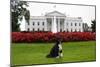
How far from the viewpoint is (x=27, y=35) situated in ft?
8.93

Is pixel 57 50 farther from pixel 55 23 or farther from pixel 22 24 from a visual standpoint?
pixel 22 24

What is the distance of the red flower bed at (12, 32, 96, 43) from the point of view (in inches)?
106

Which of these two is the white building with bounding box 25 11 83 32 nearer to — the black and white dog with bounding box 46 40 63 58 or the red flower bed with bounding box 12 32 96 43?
the red flower bed with bounding box 12 32 96 43

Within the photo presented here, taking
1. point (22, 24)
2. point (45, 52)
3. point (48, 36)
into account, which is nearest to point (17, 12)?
point (22, 24)

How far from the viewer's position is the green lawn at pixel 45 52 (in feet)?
8.72

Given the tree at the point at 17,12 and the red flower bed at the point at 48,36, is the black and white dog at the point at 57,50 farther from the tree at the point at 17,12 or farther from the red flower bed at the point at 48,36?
the tree at the point at 17,12

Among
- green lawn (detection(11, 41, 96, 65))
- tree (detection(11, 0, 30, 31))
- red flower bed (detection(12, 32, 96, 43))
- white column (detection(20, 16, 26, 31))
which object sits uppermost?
tree (detection(11, 0, 30, 31))

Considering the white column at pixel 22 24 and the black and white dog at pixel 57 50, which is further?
the black and white dog at pixel 57 50

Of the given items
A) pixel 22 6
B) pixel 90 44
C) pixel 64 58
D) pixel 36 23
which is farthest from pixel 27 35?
pixel 90 44

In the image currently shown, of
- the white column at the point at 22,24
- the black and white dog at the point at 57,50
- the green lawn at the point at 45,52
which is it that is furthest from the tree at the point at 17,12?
the black and white dog at the point at 57,50

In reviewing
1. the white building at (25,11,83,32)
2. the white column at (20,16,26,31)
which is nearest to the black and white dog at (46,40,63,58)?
the white building at (25,11,83,32)

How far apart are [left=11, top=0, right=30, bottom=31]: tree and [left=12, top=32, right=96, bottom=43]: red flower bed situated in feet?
0.35

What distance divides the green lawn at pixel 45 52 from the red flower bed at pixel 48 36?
5cm

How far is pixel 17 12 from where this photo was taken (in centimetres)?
265
